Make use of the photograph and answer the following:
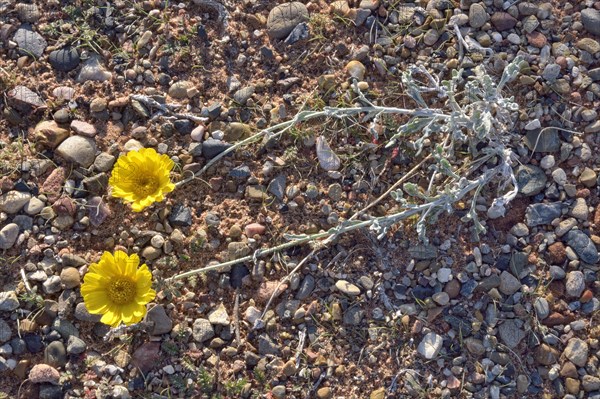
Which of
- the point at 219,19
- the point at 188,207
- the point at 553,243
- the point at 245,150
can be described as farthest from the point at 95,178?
the point at 553,243

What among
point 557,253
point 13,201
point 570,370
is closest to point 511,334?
point 570,370

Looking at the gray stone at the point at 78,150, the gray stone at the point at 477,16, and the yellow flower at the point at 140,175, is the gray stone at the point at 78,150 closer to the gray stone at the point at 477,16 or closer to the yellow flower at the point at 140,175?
the yellow flower at the point at 140,175

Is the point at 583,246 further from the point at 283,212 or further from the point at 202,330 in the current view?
the point at 202,330

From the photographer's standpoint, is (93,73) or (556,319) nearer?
(556,319)

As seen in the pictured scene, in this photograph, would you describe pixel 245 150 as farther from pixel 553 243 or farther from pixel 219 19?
pixel 553 243

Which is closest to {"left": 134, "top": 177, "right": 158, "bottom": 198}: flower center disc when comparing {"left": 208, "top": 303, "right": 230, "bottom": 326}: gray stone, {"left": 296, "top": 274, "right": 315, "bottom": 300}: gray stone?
{"left": 208, "top": 303, "right": 230, "bottom": 326}: gray stone

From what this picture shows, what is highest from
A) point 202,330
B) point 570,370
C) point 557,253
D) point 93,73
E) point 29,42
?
point 29,42
